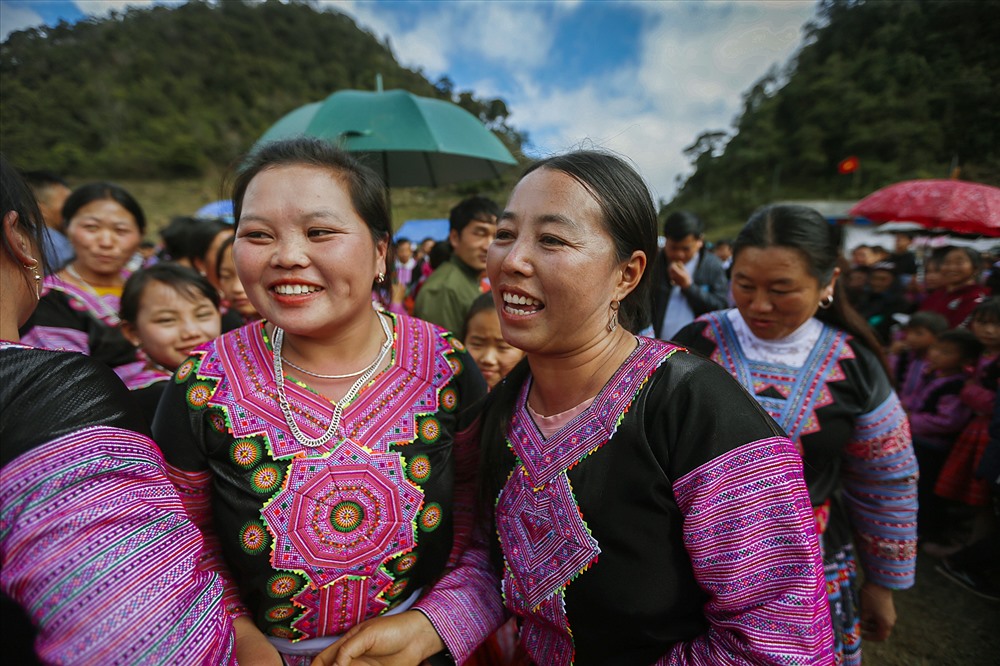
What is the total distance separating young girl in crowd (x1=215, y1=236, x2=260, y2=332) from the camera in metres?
2.90

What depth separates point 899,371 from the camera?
471 cm

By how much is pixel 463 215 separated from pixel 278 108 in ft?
211

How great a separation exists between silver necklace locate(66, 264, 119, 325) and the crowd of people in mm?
1186

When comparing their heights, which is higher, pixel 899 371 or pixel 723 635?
pixel 723 635

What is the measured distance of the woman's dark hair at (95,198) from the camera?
287 cm

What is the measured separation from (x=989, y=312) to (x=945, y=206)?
8.32 feet

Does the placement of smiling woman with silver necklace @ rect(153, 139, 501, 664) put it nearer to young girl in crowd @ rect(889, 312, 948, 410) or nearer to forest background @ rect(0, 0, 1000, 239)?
young girl in crowd @ rect(889, 312, 948, 410)

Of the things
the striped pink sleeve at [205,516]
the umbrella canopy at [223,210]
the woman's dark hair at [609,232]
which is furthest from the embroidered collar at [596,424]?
the umbrella canopy at [223,210]

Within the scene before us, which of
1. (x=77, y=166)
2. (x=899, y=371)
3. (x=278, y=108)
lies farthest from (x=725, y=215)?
(x=77, y=166)

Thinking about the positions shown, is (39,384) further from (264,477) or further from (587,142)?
(587,142)

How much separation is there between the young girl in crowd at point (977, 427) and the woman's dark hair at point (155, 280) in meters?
4.79

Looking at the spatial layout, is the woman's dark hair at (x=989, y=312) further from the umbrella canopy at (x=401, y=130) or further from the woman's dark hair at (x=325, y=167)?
the woman's dark hair at (x=325, y=167)

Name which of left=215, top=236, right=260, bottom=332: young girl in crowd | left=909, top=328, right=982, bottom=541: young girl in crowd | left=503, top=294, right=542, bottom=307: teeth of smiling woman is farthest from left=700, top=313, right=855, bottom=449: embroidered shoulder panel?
left=909, top=328, right=982, bottom=541: young girl in crowd

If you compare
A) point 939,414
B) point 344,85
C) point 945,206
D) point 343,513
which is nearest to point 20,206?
point 343,513
